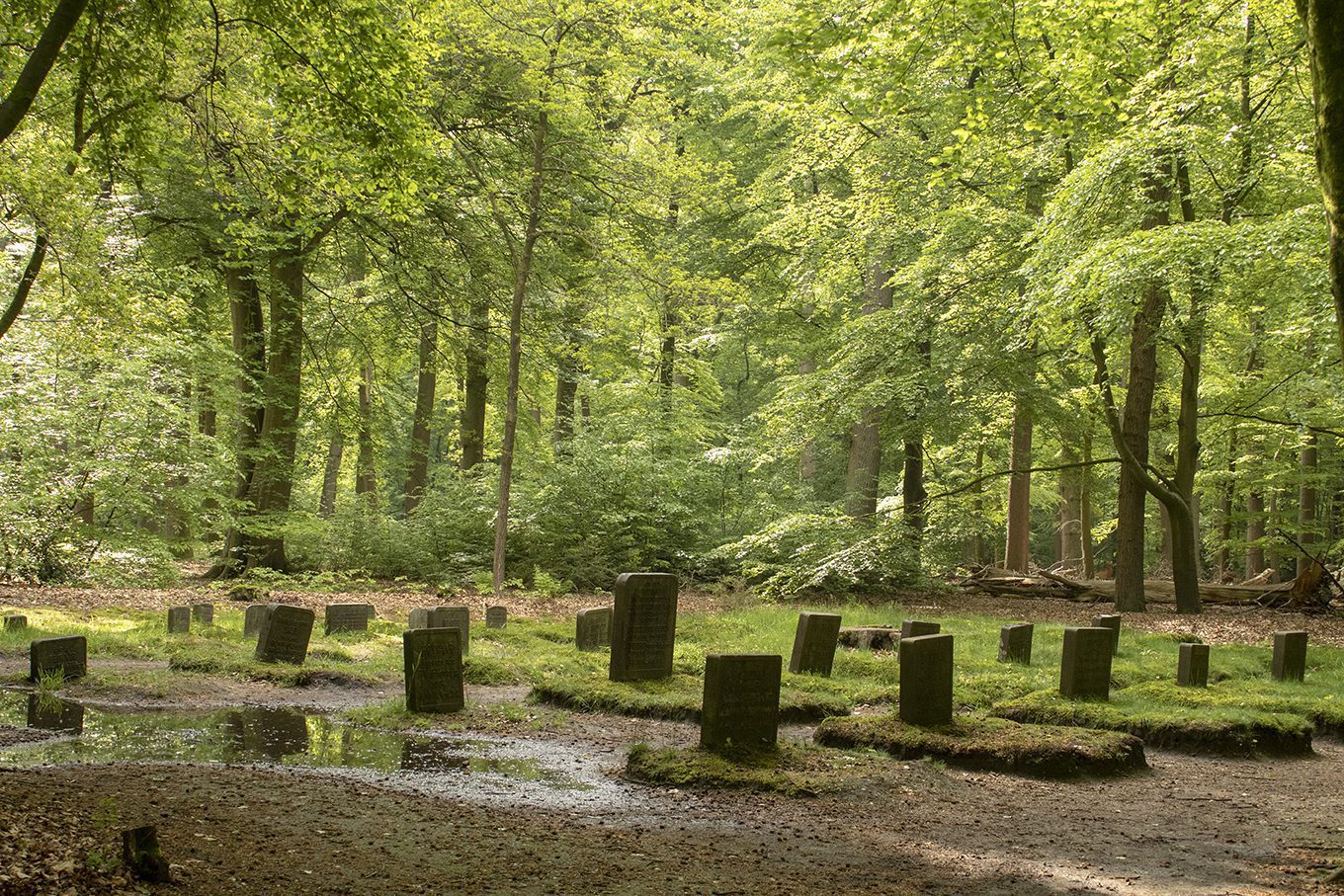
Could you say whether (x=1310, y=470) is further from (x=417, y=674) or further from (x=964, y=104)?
(x=417, y=674)

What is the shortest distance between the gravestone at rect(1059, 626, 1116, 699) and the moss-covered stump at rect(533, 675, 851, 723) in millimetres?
2420

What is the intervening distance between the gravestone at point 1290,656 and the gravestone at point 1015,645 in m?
2.97

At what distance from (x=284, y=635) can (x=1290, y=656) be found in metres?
12.1

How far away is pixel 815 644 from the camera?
11.0 m

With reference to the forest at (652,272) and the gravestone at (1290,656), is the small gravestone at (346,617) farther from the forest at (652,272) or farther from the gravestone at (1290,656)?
the gravestone at (1290,656)

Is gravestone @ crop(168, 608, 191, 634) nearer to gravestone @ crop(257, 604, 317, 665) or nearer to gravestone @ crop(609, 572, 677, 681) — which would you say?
gravestone @ crop(257, 604, 317, 665)

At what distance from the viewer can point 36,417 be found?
15094 mm

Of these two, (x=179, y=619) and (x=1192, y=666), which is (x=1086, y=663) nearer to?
(x=1192, y=666)

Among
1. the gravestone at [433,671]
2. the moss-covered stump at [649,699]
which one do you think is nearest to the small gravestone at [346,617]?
the moss-covered stump at [649,699]

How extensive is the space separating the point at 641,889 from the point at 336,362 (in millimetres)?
18461

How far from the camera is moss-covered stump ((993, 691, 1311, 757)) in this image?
28.5ft

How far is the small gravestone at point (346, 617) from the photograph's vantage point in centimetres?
1315

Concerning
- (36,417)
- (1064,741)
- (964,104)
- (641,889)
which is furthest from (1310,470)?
(36,417)

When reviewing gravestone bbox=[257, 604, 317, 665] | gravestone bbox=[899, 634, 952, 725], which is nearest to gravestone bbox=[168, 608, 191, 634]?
gravestone bbox=[257, 604, 317, 665]
